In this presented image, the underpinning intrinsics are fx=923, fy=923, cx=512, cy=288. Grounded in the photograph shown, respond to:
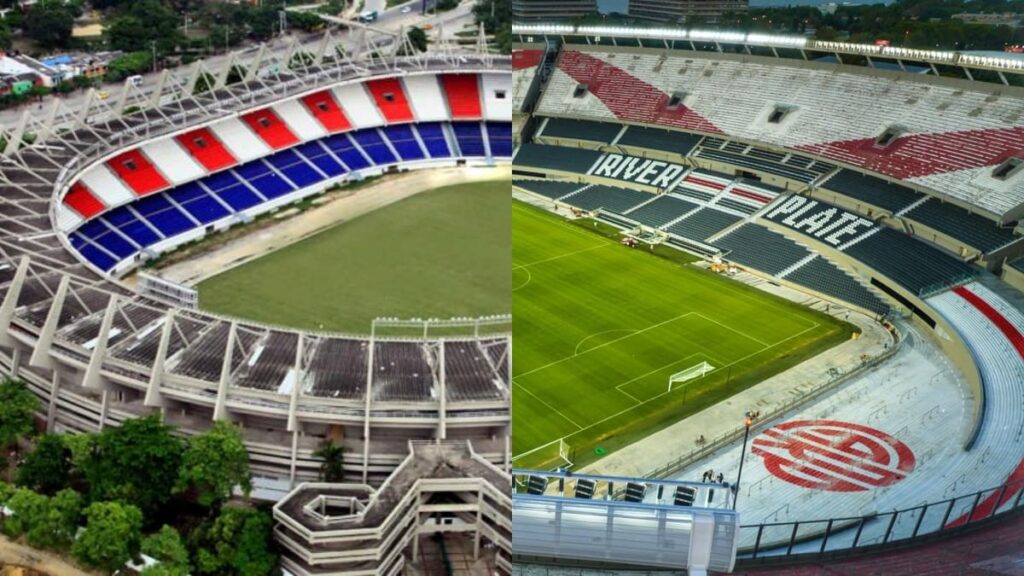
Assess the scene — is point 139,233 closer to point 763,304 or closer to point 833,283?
point 763,304

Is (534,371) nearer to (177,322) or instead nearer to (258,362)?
(258,362)

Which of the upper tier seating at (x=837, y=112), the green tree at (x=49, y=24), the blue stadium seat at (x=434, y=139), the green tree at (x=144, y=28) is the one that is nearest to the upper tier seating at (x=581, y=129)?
the upper tier seating at (x=837, y=112)

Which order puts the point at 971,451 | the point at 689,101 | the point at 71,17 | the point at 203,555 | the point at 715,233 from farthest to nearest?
the point at 71,17 → the point at 689,101 → the point at 715,233 → the point at 971,451 → the point at 203,555

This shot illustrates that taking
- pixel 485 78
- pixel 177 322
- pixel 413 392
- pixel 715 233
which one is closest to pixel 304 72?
pixel 485 78

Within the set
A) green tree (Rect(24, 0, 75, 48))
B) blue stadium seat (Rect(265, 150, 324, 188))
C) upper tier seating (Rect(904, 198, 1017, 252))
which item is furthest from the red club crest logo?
green tree (Rect(24, 0, 75, 48))

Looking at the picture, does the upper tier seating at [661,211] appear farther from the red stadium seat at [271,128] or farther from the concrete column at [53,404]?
the concrete column at [53,404]

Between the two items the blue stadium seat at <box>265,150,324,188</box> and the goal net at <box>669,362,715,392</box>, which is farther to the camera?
the blue stadium seat at <box>265,150,324,188</box>

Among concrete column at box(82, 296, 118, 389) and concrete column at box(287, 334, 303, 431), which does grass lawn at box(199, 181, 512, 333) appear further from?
concrete column at box(82, 296, 118, 389)
